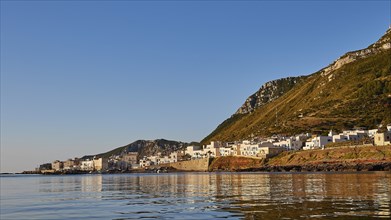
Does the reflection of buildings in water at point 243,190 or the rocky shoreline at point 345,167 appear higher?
the reflection of buildings in water at point 243,190

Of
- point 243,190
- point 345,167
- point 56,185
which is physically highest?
point 243,190

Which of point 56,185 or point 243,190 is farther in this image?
point 56,185

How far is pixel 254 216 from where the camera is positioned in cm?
2791

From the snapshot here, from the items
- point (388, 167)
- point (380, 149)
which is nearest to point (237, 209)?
point (388, 167)

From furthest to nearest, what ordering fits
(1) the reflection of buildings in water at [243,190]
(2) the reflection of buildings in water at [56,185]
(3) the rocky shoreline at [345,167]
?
(3) the rocky shoreline at [345,167] < (2) the reflection of buildings in water at [56,185] < (1) the reflection of buildings in water at [243,190]

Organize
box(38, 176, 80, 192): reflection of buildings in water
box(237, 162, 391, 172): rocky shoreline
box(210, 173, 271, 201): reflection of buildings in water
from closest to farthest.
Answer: box(210, 173, 271, 201): reflection of buildings in water → box(38, 176, 80, 192): reflection of buildings in water → box(237, 162, 391, 172): rocky shoreline

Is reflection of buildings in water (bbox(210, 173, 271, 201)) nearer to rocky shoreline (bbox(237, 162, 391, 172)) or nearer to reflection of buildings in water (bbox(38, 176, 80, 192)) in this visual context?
reflection of buildings in water (bbox(38, 176, 80, 192))

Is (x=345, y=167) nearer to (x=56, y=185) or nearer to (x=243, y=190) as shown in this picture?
(x=56, y=185)

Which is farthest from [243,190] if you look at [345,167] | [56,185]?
[345,167]

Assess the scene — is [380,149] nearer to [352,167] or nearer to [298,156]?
[352,167]

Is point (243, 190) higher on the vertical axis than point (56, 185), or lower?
higher

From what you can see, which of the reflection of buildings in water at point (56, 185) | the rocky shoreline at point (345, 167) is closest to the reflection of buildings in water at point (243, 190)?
the reflection of buildings in water at point (56, 185)

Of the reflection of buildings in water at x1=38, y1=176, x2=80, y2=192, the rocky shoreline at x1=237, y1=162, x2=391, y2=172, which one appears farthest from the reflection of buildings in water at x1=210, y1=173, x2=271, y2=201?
the rocky shoreline at x1=237, y1=162, x2=391, y2=172

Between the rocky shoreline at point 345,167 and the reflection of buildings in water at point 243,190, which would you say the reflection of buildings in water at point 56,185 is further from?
the rocky shoreline at point 345,167
